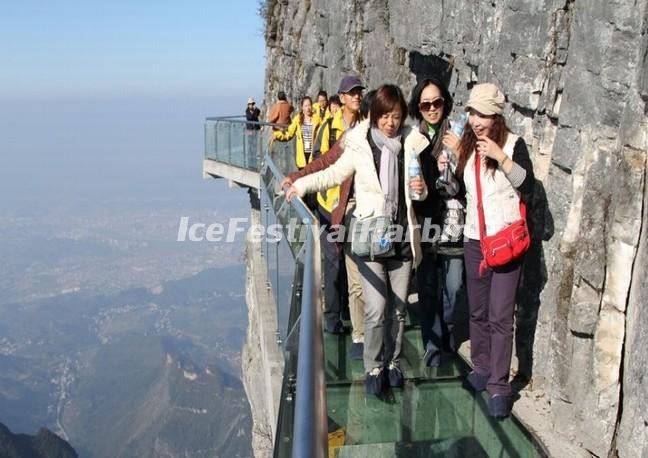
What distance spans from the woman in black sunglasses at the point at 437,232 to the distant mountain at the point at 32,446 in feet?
277

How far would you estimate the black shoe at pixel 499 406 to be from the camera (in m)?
5.09

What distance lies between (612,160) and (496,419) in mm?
1790

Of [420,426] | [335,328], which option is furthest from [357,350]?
[420,426]

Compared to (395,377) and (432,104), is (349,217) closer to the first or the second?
(432,104)

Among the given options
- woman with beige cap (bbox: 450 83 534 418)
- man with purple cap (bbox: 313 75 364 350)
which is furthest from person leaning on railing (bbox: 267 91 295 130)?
woman with beige cap (bbox: 450 83 534 418)

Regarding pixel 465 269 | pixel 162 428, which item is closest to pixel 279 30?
pixel 465 269

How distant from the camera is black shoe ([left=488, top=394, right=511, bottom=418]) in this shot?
201 inches

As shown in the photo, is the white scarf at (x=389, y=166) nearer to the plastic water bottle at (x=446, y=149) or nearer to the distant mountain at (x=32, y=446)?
the plastic water bottle at (x=446, y=149)

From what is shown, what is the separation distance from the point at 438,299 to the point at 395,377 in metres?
0.96

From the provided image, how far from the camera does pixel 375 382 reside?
522cm

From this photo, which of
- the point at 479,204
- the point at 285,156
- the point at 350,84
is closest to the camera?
the point at 479,204

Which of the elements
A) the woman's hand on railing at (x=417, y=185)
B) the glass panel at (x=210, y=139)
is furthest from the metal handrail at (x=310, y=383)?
the glass panel at (x=210, y=139)

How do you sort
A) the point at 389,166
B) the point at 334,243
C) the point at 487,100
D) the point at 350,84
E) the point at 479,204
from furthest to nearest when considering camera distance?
1. the point at 350,84
2. the point at 334,243
3. the point at 479,204
4. the point at 389,166
5. the point at 487,100

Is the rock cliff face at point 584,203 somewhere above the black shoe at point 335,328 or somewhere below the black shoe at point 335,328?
above
